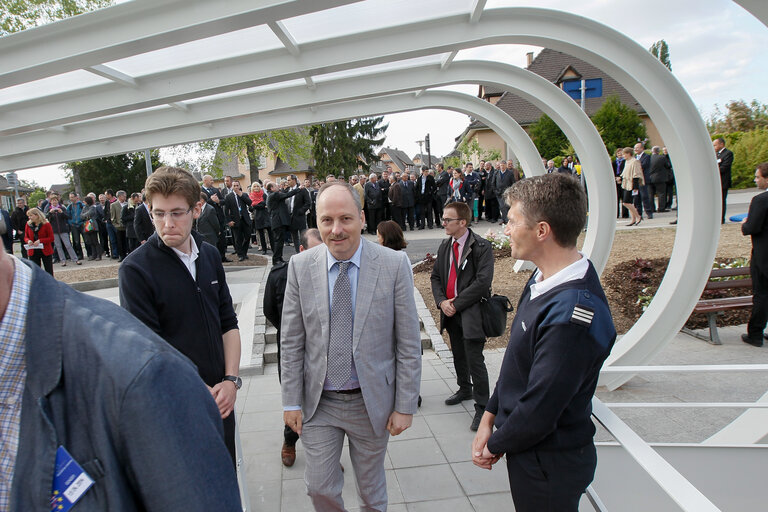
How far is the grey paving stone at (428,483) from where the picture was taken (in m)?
3.54

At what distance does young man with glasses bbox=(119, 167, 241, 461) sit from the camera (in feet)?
8.05

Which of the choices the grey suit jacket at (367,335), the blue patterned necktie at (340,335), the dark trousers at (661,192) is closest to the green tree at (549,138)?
the dark trousers at (661,192)

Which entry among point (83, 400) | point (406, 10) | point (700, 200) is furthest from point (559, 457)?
point (406, 10)

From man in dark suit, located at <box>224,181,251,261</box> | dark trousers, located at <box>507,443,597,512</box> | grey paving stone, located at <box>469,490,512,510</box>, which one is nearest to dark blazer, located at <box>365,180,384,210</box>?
man in dark suit, located at <box>224,181,251,261</box>

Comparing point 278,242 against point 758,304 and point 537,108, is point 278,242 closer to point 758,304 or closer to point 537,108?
point 758,304

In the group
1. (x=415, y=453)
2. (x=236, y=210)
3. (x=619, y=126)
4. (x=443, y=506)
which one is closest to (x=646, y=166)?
(x=236, y=210)

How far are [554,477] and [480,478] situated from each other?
75.5 inches

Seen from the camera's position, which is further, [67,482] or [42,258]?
[42,258]

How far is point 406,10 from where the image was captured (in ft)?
16.2

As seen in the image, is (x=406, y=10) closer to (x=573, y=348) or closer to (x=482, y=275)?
(x=482, y=275)

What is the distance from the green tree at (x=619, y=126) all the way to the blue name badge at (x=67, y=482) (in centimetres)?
3183

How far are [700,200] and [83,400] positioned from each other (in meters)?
5.30

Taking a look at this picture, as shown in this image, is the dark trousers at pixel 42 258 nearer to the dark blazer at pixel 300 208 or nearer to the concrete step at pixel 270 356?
the dark blazer at pixel 300 208

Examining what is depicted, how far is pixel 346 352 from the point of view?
2.61 m
